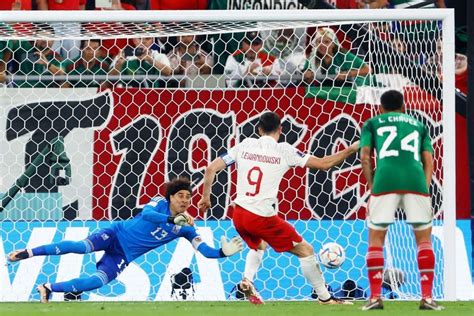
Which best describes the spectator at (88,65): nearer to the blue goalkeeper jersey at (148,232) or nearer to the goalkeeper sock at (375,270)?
the blue goalkeeper jersey at (148,232)

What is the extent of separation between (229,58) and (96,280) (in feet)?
9.78

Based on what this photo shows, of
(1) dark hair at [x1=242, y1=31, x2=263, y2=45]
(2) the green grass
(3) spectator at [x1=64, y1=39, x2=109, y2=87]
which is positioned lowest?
(2) the green grass

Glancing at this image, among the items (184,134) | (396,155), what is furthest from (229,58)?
(396,155)

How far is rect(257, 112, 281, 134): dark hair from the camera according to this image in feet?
35.4

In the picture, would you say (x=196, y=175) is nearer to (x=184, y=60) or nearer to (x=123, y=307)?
(x=184, y=60)

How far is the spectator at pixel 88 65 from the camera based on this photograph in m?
12.8

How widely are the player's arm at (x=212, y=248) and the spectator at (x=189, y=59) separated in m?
2.00

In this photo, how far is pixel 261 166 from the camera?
10.9m

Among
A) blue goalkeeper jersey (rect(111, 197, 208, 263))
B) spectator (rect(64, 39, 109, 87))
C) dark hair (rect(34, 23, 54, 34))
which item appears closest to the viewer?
blue goalkeeper jersey (rect(111, 197, 208, 263))

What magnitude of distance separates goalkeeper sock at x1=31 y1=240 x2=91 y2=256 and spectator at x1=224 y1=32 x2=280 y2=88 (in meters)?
2.43

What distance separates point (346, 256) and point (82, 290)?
2.52 m

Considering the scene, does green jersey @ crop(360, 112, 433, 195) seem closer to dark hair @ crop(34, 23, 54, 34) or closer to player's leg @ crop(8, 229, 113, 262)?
player's leg @ crop(8, 229, 113, 262)

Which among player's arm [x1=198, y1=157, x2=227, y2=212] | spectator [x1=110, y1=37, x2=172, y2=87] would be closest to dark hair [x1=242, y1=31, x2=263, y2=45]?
spectator [x1=110, y1=37, x2=172, y2=87]

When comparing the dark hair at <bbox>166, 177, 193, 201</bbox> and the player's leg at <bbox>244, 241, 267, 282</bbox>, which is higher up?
the dark hair at <bbox>166, 177, 193, 201</bbox>
